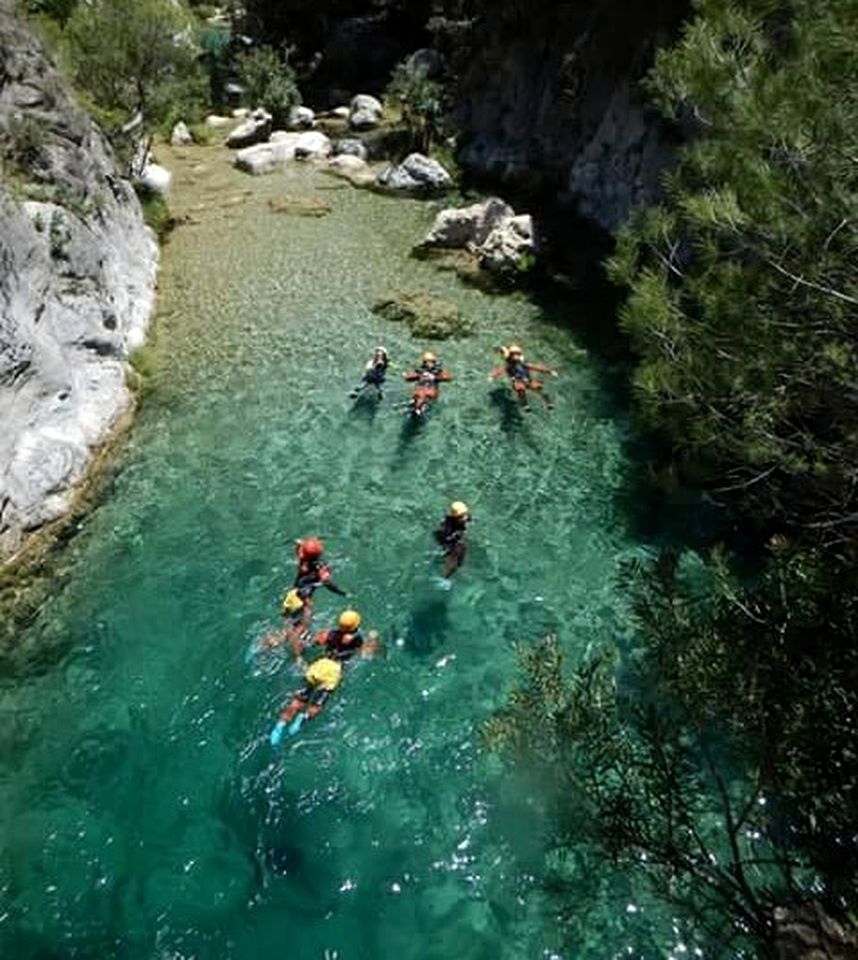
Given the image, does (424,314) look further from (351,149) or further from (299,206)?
(351,149)

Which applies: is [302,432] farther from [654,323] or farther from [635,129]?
[635,129]

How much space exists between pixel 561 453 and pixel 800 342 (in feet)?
32.7

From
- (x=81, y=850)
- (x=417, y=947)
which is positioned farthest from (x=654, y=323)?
(x=81, y=850)

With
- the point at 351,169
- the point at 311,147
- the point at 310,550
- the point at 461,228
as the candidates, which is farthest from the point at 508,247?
the point at 311,147

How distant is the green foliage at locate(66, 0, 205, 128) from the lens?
26031 mm

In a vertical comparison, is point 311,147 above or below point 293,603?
below

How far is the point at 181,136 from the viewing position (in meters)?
38.3

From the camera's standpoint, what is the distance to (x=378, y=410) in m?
17.9

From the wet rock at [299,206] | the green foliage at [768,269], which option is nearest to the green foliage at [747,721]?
the green foliage at [768,269]

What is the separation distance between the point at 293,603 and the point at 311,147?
32.0 metres

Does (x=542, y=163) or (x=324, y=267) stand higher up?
(x=542, y=163)

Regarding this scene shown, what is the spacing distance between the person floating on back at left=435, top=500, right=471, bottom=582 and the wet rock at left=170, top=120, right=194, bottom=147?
34003 millimetres

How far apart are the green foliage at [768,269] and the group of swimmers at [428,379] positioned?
9.42 meters

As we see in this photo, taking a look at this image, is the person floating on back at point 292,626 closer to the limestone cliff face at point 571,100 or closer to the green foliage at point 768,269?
the green foliage at point 768,269
